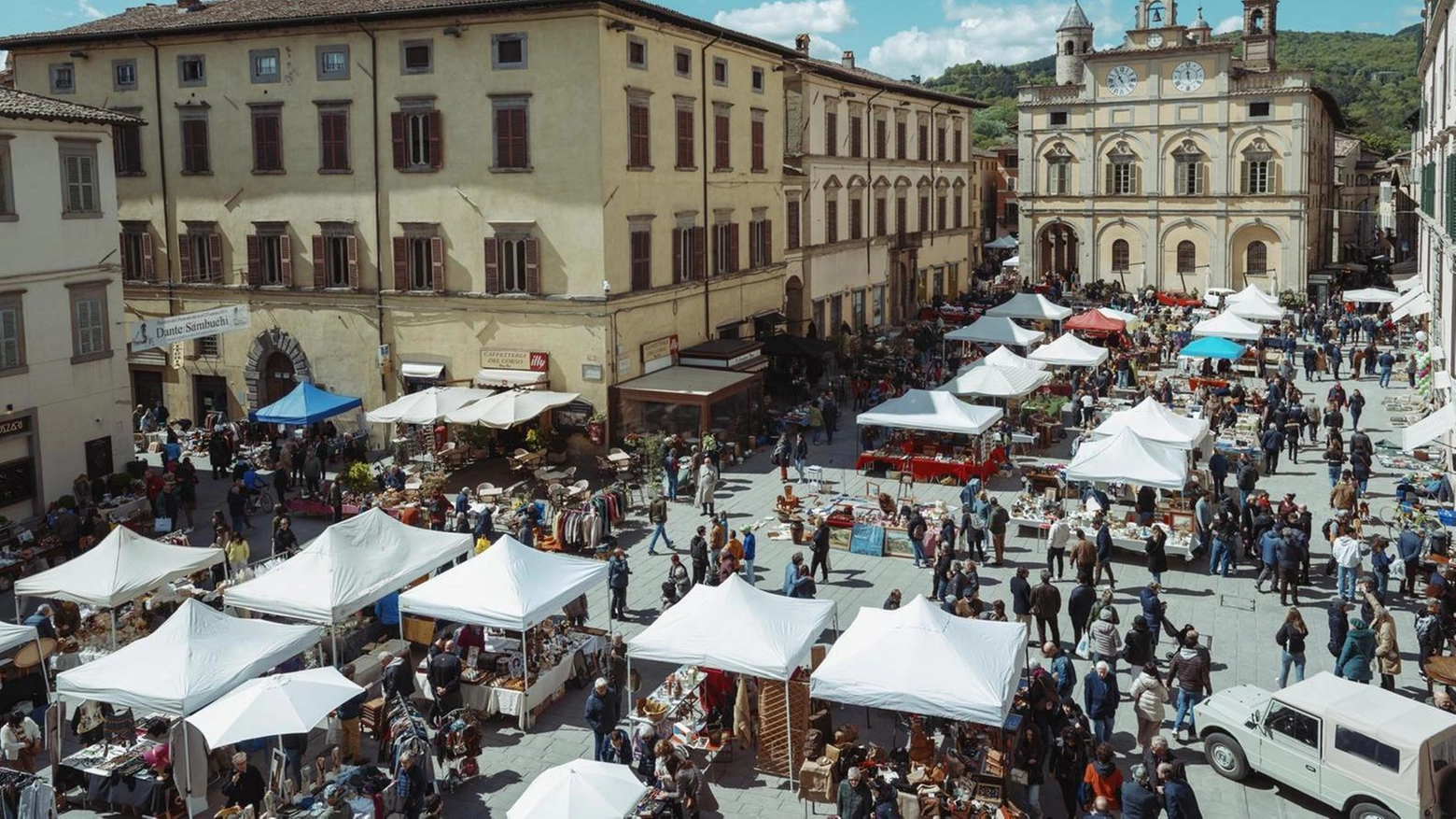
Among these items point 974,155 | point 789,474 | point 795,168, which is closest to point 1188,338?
point 795,168

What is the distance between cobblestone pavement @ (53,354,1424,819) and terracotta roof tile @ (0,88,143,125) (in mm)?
8682

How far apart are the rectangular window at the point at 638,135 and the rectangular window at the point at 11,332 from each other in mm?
13773

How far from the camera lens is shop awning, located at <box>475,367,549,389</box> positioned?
98.4 feet

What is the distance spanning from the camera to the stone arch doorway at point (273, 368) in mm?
32938

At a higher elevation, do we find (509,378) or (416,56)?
(416,56)

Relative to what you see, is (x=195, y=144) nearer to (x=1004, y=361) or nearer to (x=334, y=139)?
(x=334, y=139)

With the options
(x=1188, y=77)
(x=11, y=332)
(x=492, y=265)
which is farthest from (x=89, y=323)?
(x=1188, y=77)

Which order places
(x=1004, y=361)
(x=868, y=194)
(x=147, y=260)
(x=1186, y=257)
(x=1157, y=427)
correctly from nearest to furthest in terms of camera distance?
(x=1157, y=427)
(x=1004, y=361)
(x=147, y=260)
(x=868, y=194)
(x=1186, y=257)

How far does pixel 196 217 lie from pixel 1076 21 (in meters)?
57.5

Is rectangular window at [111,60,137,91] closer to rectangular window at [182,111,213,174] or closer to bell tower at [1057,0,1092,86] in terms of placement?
rectangular window at [182,111,213,174]

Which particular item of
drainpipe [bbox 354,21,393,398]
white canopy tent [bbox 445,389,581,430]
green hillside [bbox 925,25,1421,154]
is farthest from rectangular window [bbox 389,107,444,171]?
green hillside [bbox 925,25,1421,154]

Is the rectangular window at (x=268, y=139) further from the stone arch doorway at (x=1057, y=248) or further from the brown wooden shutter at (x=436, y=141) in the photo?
the stone arch doorway at (x=1057, y=248)

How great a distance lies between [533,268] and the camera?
97.9 ft

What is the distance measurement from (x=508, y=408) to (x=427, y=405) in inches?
84.5
